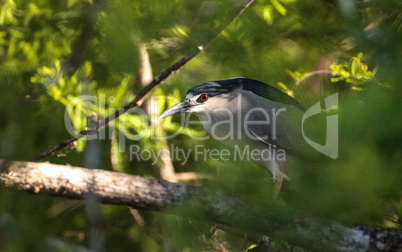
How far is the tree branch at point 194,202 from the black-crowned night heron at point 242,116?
739 millimetres

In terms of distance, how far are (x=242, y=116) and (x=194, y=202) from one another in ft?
3.82

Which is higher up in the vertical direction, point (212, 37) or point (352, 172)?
point (212, 37)

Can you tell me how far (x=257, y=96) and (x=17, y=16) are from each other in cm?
171

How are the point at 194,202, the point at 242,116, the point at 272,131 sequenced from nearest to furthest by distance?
the point at 194,202 → the point at 272,131 → the point at 242,116

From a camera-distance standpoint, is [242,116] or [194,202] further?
[242,116]

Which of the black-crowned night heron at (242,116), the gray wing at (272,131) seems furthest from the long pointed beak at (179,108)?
the gray wing at (272,131)

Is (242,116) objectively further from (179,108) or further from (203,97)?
(179,108)

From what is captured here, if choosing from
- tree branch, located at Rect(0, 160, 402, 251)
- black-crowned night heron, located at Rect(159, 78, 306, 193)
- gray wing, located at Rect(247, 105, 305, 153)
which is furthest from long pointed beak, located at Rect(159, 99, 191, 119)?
tree branch, located at Rect(0, 160, 402, 251)

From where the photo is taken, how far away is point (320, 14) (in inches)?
46.5

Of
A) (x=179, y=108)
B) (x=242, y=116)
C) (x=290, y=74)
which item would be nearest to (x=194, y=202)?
(x=290, y=74)

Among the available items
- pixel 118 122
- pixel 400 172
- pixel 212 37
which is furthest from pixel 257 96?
pixel 400 172

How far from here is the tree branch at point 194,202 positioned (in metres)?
0.95

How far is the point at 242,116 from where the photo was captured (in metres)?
2.55

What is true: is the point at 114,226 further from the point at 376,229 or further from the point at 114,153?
the point at 376,229
